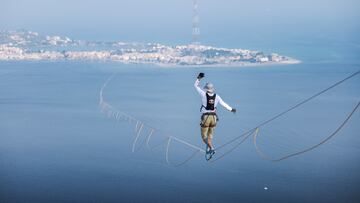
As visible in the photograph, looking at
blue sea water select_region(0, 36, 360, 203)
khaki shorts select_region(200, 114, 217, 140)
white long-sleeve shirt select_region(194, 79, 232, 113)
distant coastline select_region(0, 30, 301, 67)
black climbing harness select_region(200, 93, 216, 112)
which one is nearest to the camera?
white long-sleeve shirt select_region(194, 79, 232, 113)

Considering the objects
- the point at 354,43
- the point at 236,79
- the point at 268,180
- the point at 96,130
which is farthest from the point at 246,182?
the point at 354,43

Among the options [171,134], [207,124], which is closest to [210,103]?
[207,124]

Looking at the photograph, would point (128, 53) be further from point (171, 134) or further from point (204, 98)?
point (204, 98)

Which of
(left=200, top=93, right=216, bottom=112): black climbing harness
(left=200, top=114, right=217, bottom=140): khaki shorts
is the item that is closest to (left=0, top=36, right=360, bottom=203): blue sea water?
(left=200, top=114, right=217, bottom=140): khaki shorts

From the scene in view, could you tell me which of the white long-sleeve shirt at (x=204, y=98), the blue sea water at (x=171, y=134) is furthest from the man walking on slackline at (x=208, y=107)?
the blue sea water at (x=171, y=134)

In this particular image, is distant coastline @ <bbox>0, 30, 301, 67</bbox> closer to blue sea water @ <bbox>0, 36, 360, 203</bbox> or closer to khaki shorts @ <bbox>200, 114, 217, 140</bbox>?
blue sea water @ <bbox>0, 36, 360, 203</bbox>

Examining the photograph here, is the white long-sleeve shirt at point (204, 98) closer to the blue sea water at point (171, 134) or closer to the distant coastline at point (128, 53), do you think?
the blue sea water at point (171, 134)
